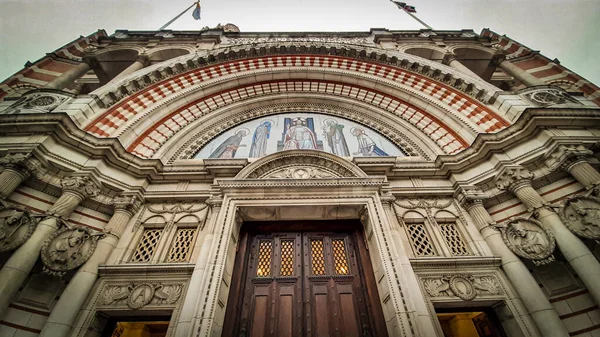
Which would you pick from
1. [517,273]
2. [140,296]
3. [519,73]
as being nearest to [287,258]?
[140,296]

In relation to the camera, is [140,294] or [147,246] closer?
[140,294]

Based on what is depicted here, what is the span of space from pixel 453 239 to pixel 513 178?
173 cm

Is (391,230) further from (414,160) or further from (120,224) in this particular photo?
(120,224)

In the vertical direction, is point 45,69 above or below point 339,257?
above

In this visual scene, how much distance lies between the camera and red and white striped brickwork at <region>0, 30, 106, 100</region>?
25.2ft

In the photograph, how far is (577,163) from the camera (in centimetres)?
443

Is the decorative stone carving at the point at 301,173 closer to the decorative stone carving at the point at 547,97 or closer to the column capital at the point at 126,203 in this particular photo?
the column capital at the point at 126,203

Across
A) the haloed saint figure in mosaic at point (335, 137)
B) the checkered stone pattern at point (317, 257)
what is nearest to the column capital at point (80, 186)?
the checkered stone pattern at point (317, 257)

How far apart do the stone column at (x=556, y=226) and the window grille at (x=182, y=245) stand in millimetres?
6632

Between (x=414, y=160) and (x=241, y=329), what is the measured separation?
222 inches

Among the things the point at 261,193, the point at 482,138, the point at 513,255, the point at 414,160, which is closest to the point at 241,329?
the point at 261,193

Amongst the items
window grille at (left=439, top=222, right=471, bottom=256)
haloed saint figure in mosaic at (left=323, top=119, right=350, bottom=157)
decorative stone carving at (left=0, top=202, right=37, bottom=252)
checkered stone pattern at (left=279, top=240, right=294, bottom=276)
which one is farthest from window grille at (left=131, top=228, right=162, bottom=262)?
window grille at (left=439, top=222, right=471, bottom=256)

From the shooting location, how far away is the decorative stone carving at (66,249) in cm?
384

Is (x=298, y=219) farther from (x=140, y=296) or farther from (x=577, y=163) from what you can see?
(x=577, y=163)
